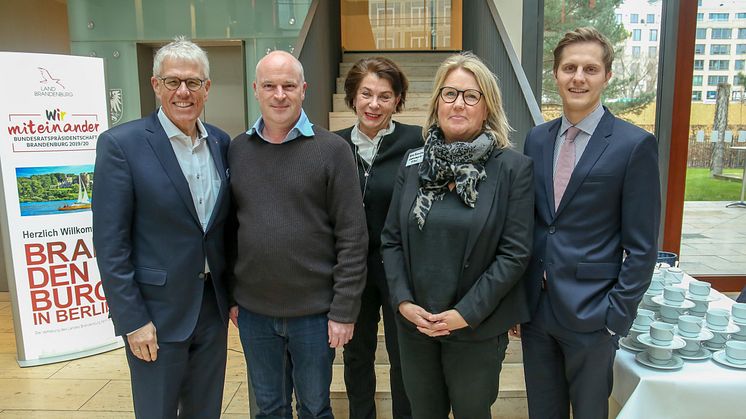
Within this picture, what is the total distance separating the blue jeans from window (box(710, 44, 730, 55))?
15.9 ft

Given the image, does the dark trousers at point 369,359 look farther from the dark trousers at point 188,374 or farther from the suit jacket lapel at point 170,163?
the suit jacket lapel at point 170,163

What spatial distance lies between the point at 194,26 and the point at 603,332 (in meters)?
5.05

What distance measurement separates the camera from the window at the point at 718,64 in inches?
196

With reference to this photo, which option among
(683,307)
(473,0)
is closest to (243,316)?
(683,307)

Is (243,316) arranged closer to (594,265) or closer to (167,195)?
(167,195)

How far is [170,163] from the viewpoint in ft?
5.91

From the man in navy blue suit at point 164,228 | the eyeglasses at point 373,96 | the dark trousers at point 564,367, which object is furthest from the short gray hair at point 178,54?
the dark trousers at point 564,367

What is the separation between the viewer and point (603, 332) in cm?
173

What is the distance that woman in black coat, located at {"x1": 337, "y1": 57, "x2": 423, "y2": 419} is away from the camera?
7.14 feet

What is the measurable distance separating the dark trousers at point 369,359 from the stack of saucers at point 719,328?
1177 mm

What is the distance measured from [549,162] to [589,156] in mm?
146

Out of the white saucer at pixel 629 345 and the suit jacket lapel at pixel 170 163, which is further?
the white saucer at pixel 629 345

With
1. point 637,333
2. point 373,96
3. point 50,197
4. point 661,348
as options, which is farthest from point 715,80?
point 50,197

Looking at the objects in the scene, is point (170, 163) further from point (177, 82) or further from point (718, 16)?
point (718, 16)
